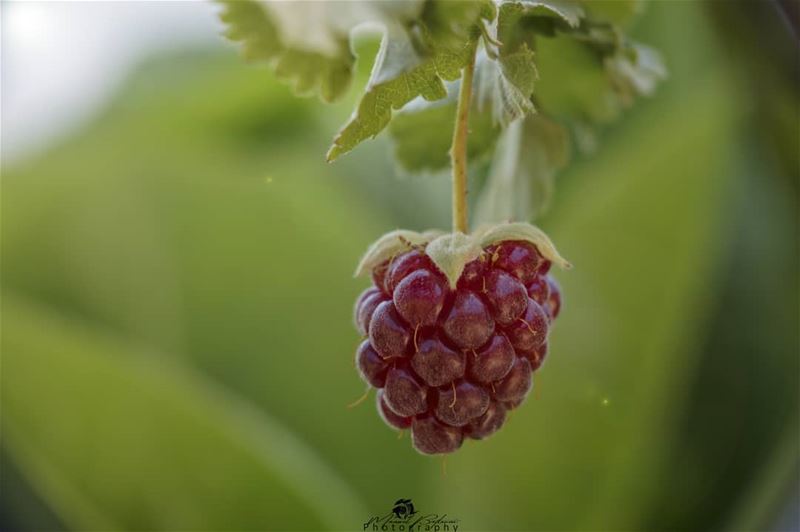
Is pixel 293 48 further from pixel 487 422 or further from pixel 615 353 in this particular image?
pixel 615 353

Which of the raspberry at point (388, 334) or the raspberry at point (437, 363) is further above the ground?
the raspberry at point (388, 334)

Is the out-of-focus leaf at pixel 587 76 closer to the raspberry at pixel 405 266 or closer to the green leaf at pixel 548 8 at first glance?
the green leaf at pixel 548 8

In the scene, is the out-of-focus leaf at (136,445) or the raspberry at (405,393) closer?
the raspberry at (405,393)

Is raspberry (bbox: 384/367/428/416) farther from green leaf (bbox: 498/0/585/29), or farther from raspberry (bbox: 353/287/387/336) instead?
green leaf (bbox: 498/0/585/29)

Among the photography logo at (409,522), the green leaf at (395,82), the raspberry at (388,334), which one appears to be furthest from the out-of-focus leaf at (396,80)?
the photography logo at (409,522)

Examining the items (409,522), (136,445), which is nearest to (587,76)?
(409,522)

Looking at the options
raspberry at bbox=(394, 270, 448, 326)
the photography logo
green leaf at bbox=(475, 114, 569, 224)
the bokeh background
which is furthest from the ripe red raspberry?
the bokeh background

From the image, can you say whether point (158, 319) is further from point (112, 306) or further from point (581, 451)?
point (581, 451)
